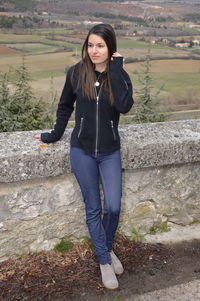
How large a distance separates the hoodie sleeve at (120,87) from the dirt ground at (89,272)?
118 cm

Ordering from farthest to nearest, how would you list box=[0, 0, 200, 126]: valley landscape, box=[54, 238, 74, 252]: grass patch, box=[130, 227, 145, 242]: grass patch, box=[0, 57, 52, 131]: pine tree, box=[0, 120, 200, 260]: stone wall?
box=[0, 0, 200, 126]: valley landscape, box=[0, 57, 52, 131]: pine tree, box=[130, 227, 145, 242]: grass patch, box=[54, 238, 74, 252]: grass patch, box=[0, 120, 200, 260]: stone wall

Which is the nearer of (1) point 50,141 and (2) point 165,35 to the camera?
(1) point 50,141

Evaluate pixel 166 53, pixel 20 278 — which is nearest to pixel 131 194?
pixel 20 278

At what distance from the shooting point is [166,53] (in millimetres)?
34219

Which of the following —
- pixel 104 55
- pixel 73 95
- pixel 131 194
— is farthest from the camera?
pixel 131 194

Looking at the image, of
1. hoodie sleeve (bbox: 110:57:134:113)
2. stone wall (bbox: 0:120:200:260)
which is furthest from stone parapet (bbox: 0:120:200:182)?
hoodie sleeve (bbox: 110:57:134:113)

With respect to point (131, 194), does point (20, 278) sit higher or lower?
lower

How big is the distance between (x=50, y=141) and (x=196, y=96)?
83.3ft

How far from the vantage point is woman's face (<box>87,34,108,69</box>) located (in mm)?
2274

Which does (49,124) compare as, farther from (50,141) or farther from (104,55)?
(104,55)

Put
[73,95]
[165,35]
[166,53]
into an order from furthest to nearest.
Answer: [165,35] → [166,53] → [73,95]

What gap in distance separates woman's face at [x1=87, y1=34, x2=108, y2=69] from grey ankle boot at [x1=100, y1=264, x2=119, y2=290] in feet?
4.84

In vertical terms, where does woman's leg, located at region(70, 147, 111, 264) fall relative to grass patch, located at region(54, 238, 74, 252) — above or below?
above

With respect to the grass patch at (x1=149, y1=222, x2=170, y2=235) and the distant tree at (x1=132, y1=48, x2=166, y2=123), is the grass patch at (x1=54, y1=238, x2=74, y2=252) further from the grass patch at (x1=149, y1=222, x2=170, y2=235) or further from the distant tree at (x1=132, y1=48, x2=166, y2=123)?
the distant tree at (x1=132, y1=48, x2=166, y2=123)
